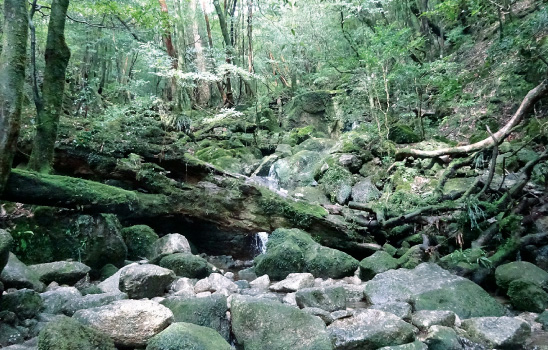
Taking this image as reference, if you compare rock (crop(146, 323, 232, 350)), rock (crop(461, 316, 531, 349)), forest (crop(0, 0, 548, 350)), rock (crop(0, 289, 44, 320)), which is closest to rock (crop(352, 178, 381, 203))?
forest (crop(0, 0, 548, 350))

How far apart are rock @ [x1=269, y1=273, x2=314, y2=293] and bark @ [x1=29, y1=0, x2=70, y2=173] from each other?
13.6 feet

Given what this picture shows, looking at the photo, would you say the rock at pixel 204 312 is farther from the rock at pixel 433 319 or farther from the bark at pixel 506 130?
the bark at pixel 506 130

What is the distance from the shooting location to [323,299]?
14.9 feet

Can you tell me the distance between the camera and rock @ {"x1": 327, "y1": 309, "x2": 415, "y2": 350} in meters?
3.37

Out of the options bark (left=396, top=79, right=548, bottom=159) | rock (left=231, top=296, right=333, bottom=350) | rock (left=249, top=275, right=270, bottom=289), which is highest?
bark (left=396, top=79, right=548, bottom=159)

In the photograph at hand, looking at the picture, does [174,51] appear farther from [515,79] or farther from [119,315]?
[119,315]

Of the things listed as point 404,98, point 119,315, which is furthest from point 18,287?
point 404,98

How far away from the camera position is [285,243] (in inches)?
258

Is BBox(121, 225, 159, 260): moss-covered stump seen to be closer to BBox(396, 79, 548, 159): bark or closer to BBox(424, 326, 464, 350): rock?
BBox(424, 326, 464, 350): rock

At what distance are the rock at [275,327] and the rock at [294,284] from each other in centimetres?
177

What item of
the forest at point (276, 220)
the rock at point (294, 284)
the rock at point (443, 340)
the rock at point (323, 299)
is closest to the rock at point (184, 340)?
the forest at point (276, 220)

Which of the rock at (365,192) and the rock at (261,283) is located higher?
the rock at (365,192)

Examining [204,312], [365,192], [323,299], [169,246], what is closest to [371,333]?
[323,299]

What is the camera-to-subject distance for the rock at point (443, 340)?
135 inches
